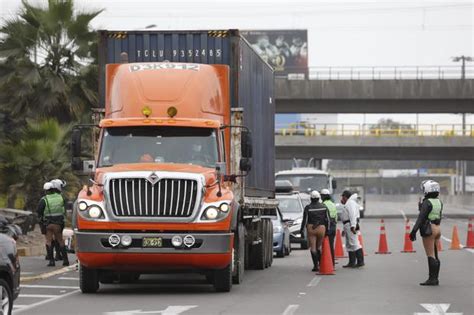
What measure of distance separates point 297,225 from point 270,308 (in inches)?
753

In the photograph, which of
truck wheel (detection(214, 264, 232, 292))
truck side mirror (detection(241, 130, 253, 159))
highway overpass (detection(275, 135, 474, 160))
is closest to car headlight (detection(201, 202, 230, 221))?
truck wheel (detection(214, 264, 232, 292))

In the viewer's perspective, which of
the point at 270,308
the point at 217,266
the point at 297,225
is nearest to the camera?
the point at 270,308

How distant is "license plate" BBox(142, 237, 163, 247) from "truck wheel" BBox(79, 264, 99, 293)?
1.28 m

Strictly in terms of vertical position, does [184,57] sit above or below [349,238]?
above

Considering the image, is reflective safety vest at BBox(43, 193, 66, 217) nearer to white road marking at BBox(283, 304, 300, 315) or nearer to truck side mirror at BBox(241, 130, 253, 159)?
truck side mirror at BBox(241, 130, 253, 159)

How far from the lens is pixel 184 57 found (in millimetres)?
20203

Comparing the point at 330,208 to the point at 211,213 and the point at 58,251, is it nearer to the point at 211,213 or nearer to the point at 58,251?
the point at 58,251

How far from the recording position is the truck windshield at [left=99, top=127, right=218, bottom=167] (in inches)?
706

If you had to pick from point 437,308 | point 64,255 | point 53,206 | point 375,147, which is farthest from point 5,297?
point 375,147

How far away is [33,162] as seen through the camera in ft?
103

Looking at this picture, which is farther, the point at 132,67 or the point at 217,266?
the point at 132,67

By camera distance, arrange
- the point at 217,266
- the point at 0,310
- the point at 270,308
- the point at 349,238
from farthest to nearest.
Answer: the point at 349,238, the point at 217,266, the point at 270,308, the point at 0,310

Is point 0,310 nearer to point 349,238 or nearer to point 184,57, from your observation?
point 184,57

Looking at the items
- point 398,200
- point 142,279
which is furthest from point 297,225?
point 398,200
